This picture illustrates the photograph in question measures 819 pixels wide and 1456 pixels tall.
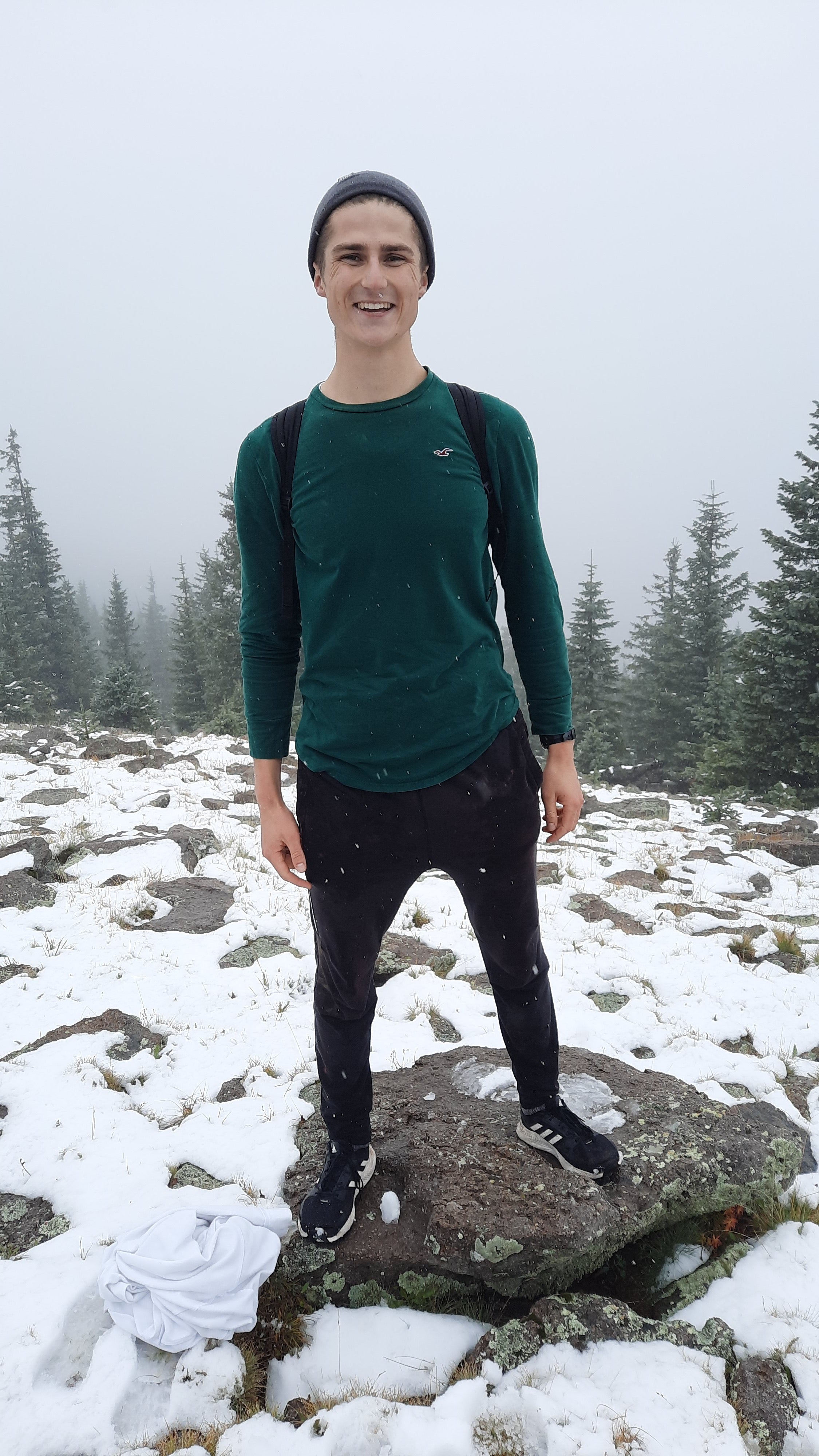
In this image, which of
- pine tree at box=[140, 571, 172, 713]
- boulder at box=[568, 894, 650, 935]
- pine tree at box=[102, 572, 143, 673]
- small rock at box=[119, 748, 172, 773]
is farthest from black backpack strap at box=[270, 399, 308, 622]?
pine tree at box=[140, 571, 172, 713]

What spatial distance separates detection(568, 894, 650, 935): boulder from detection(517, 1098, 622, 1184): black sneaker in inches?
125

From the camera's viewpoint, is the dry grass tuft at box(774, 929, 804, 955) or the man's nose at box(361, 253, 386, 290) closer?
the man's nose at box(361, 253, 386, 290)

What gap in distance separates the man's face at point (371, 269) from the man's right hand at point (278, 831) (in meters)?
1.36

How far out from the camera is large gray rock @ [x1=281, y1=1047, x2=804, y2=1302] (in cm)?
230

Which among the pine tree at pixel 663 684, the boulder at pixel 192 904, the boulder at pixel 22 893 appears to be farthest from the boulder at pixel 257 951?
the pine tree at pixel 663 684

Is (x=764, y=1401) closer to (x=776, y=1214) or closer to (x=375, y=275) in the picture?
(x=776, y=1214)

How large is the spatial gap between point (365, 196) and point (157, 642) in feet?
317

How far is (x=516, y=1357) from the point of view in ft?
6.64

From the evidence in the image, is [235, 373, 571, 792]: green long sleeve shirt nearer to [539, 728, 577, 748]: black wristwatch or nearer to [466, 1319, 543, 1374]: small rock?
[539, 728, 577, 748]: black wristwatch

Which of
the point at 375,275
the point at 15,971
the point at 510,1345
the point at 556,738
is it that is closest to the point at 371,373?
the point at 375,275

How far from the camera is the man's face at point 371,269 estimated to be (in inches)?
74.5

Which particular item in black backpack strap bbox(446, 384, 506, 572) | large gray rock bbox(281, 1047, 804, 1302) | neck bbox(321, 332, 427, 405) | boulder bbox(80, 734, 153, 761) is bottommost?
boulder bbox(80, 734, 153, 761)

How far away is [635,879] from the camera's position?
736cm

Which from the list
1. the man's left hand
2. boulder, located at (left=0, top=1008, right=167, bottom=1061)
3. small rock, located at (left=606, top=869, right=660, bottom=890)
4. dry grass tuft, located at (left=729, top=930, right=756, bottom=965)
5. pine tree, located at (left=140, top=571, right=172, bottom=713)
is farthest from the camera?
pine tree, located at (left=140, top=571, right=172, bottom=713)
